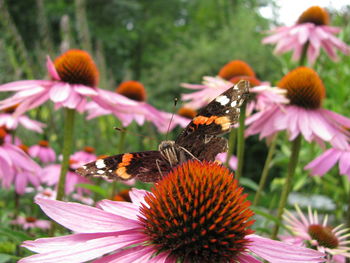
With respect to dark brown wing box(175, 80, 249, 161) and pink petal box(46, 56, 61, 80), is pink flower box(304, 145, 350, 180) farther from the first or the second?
pink petal box(46, 56, 61, 80)

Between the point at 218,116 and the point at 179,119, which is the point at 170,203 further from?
the point at 179,119

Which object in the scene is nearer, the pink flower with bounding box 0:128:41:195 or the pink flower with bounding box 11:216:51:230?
the pink flower with bounding box 0:128:41:195

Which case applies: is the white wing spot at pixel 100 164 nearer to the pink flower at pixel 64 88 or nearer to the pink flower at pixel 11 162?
the pink flower at pixel 64 88

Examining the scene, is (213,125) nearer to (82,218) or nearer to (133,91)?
(82,218)

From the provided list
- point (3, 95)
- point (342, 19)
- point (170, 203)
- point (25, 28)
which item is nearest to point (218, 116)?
point (170, 203)

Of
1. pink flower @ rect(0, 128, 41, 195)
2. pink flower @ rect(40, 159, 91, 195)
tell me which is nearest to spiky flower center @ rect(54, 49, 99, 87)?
pink flower @ rect(0, 128, 41, 195)

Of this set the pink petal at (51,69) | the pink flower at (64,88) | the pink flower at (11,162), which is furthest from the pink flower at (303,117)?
the pink flower at (11,162)
